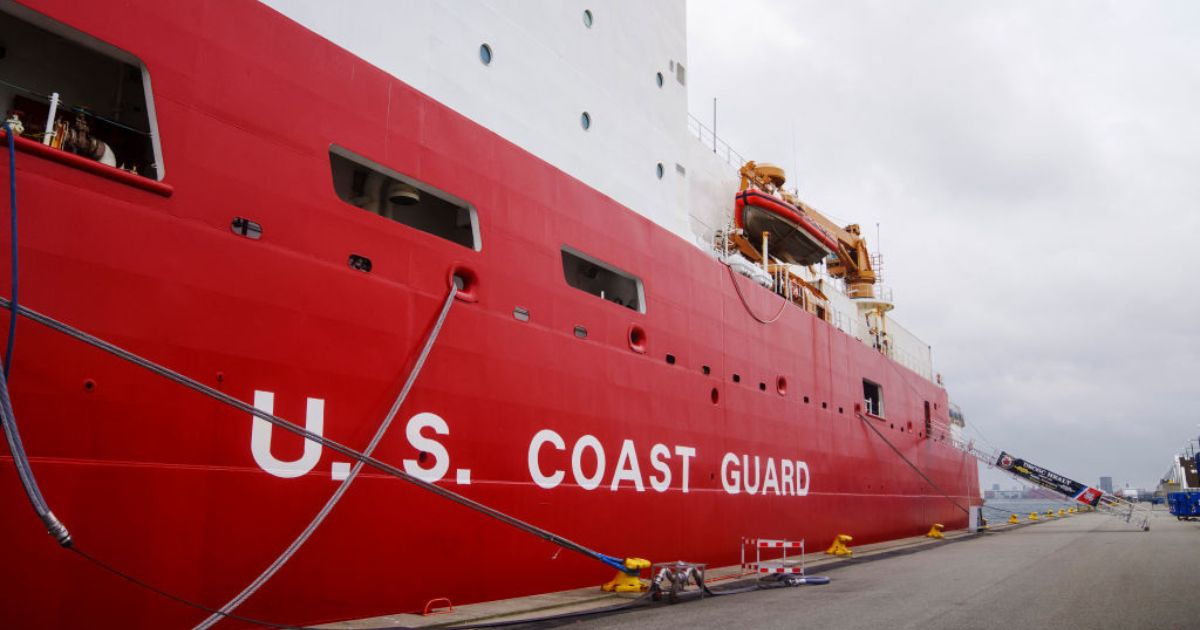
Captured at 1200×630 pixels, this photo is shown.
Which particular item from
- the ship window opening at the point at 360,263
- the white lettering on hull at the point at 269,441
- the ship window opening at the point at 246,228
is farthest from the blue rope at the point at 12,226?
the ship window opening at the point at 360,263

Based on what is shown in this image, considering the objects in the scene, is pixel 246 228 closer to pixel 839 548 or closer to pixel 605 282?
pixel 605 282

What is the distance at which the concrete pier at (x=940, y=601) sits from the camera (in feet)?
19.8

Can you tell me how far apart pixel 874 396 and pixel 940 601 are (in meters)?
10.5

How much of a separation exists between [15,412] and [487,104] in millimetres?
4874

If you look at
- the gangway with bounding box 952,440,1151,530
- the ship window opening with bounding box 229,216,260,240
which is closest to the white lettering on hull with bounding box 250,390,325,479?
the ship window opening with bounding box 229,216,260,240

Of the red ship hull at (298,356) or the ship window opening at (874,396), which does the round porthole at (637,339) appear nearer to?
the red ship hull at (298,356)

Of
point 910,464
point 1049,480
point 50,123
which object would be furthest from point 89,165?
point 1049,480

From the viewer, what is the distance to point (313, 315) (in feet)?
17.4

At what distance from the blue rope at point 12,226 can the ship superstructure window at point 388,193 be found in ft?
6.95

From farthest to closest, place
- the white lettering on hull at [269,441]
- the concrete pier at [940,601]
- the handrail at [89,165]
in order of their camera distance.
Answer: the concrete pier at [940,601], the white lettering on hull at [269,441], the handrail at [89,165]

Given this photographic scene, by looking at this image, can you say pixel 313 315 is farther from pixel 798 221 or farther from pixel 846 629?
pixel 798 221

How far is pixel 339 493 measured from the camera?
5.14 metres

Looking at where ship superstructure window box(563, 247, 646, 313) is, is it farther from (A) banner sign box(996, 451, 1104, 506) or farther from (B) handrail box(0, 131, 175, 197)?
(A) banner sign box(996, 451, 1104, 506)

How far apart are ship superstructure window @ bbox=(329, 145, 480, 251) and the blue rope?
2118mm
